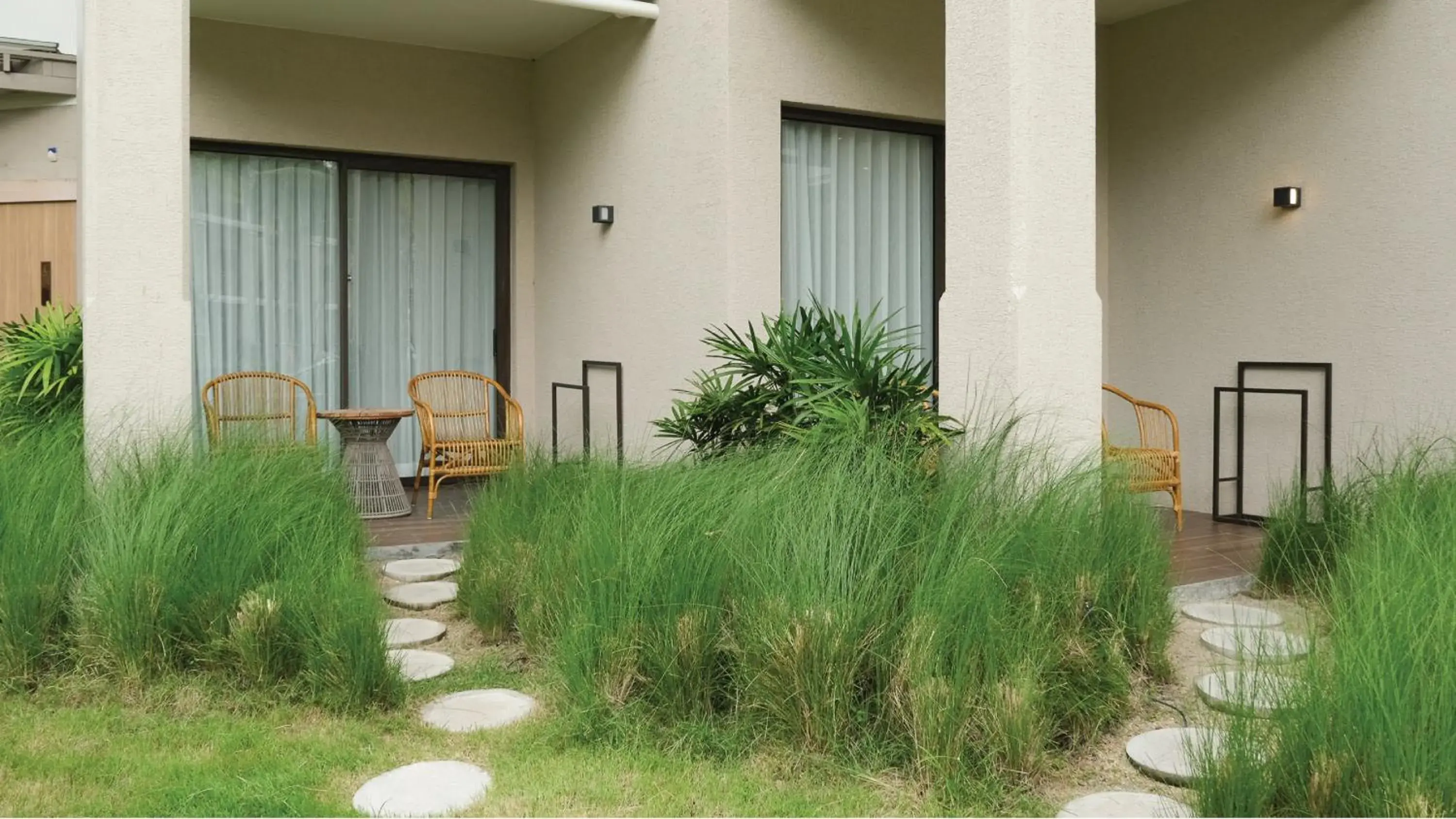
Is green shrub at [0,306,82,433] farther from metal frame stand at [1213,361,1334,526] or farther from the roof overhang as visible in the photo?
metal frame stand at [1213,361,1334,526]

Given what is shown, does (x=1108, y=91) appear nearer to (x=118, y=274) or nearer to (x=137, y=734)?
(x=118, y=274)

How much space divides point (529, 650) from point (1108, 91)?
18.5 ft

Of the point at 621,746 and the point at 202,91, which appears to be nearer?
the point at 621,746

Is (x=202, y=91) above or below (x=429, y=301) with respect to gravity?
above

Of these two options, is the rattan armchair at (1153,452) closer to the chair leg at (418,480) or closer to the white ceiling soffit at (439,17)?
the white ceiling soffit at (439,17)

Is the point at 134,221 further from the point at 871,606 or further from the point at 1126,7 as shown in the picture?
the point at 1126,7

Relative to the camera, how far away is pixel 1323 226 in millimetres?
6617

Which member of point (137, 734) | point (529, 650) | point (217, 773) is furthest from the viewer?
point (529, 650)

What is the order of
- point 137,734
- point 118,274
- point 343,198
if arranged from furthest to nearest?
point 343,198 → point 118,274 → point 137,734

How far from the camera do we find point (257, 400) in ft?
25.8

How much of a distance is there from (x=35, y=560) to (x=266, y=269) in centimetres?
449

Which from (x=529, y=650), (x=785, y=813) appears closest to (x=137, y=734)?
(x=529, y=650)

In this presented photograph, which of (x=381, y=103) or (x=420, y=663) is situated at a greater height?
(x=381, y=103)

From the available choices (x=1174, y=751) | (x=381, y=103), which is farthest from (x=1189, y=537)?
(x=381, y=103)
